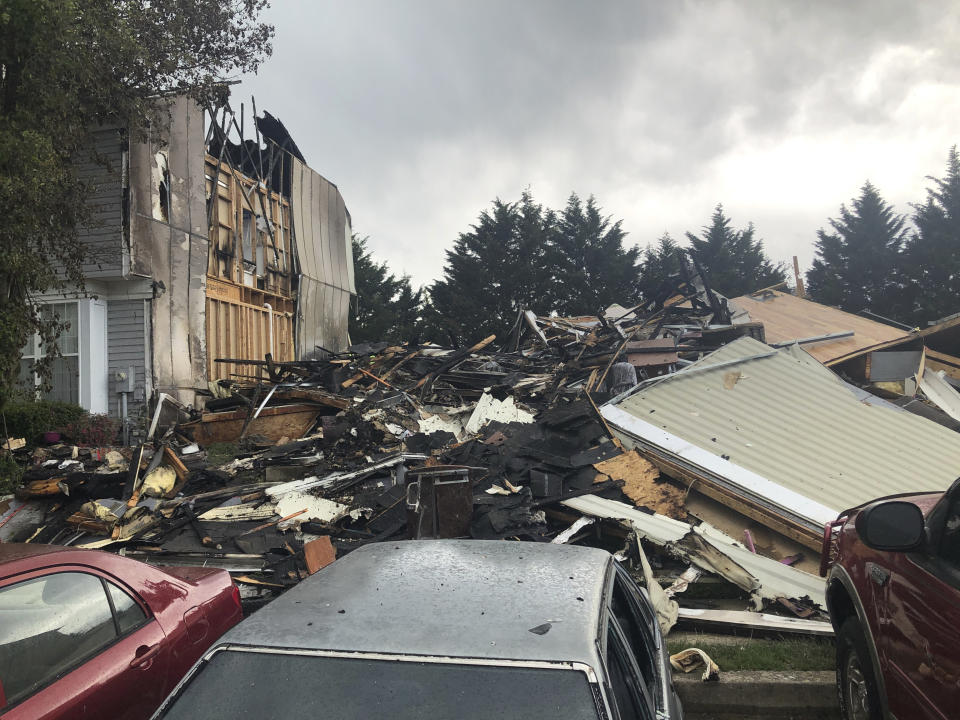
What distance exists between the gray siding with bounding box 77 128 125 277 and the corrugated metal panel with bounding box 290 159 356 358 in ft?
23.2

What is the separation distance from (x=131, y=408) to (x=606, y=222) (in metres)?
32.6

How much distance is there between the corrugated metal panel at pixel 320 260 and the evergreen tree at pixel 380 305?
11142 millimetres

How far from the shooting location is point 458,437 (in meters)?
10.2

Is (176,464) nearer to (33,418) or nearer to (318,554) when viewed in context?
(33,418)

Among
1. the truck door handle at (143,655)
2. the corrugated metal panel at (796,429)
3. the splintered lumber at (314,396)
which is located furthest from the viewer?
the splintered lumber at (314,396)

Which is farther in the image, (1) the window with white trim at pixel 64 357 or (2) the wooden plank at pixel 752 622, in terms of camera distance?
(1) the window with white trim at pixel 64 357

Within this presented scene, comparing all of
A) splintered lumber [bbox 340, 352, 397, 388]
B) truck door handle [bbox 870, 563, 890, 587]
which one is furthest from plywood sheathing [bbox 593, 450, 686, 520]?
splintered lumber [bbox 340, 352, 397, 388]

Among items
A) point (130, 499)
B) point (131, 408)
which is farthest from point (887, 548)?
point (131, 408)

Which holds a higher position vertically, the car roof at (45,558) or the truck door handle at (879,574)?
the car roof at (45,558)

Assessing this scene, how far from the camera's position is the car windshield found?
66.1 inches

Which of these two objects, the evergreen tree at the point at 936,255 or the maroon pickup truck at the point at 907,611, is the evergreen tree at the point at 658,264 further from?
the maroon pickup truck at the point at 907,611

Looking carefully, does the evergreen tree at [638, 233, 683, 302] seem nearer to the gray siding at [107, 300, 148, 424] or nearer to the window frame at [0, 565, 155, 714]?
the gray siding at [107, 300, 148, 424]

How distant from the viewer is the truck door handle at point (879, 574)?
2.92m

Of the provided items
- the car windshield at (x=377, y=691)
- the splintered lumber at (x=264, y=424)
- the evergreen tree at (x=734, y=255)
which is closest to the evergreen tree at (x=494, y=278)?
the evergreen tree at (x=734, y=255)
